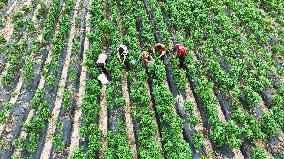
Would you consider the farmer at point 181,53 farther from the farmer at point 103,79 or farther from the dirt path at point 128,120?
the farmer at point 103,79

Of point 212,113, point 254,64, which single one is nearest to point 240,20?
point 254,64

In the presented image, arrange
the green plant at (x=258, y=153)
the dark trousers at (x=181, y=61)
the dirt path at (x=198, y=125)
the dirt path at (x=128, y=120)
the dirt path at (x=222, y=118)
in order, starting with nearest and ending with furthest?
the green plant at (x=258, y=153) → the dirt path at (x=222, y=118) → the dirt path at (x=198, y=125) → the dirt path at (x=128, y=120) → the dark trousers at (x=181, y=61)

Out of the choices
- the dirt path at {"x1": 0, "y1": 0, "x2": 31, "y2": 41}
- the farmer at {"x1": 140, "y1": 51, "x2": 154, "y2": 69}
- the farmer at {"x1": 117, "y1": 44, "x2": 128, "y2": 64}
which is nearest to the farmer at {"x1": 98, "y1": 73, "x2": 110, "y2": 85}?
the farmer at {"x1": 117, "y1": 44, "x2": 128, "y2": 64}

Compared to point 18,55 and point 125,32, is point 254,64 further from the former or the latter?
point 18,55

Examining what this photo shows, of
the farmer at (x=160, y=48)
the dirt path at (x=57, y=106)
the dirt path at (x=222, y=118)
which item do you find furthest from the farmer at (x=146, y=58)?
the dirt path at (x=57, y=106)

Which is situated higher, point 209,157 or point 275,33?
point 275,33

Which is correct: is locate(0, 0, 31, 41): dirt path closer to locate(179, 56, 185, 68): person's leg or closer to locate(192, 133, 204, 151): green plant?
locate(179, 56, 185, 68): person's leg

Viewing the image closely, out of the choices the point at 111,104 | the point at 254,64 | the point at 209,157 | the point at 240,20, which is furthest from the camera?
the point at 240,20

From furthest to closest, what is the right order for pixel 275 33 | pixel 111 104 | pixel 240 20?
pixel 240 20
pixel 275 33
pixel 111 104

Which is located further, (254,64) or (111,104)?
(254,64)
